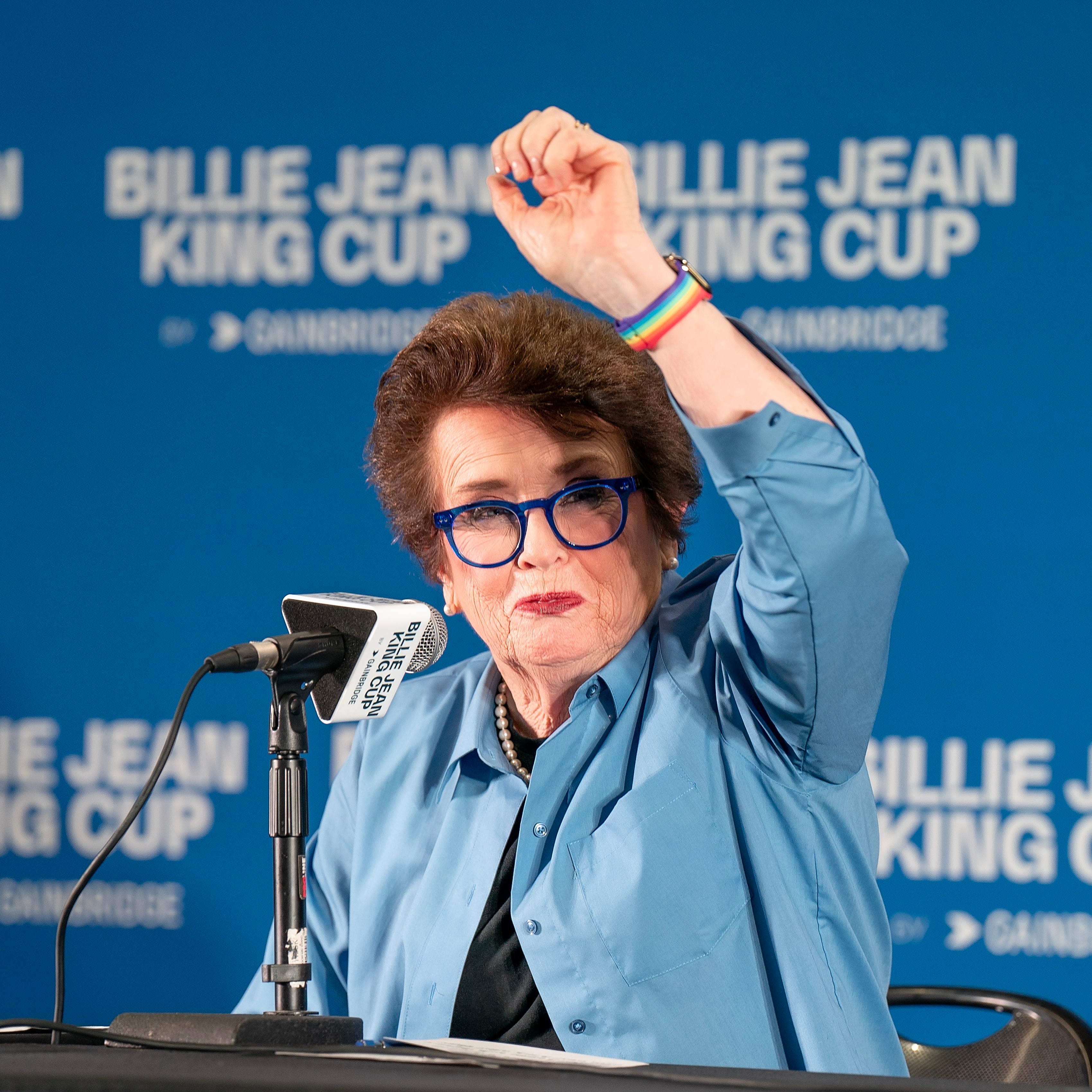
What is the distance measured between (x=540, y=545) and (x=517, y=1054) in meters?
0.66

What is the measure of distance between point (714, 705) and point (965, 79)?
5.18 feet

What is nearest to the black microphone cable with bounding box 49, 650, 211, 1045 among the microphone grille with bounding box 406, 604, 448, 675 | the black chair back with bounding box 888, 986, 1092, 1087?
the microphone grille with bounding box 406, 604, 448, 675

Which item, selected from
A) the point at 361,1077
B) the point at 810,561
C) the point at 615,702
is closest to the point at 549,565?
the point at 615,702

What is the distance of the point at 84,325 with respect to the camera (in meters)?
2.62

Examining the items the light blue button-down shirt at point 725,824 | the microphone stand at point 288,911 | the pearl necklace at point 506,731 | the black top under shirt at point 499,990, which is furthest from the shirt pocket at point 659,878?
the microphone stand at point 288,911

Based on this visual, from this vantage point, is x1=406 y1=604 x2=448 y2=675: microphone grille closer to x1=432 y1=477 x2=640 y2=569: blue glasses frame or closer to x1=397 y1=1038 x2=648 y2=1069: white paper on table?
x1=432 y1=477 x2=640 y2=569: blue glasses frame

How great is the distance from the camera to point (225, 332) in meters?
2.58

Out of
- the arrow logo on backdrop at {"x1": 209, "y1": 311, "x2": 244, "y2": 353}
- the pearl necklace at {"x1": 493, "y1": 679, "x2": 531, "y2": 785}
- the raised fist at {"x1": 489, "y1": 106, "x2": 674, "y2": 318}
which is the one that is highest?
the arrow logo on backdrop at {"x1": 209, "y1": 311, "x2": 244, "y2": 353}

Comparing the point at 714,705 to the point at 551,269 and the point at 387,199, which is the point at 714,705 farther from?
the point at 387,199

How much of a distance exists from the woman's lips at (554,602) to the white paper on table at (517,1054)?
57 centimetres

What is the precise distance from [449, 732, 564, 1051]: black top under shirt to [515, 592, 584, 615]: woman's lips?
0.23 metres

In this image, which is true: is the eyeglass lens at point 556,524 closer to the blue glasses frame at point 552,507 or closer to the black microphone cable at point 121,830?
the blue glasses frame at point 552,507

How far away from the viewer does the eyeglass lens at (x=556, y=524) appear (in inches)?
A: 54.1

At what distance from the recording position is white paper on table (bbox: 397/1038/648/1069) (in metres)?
0.74
